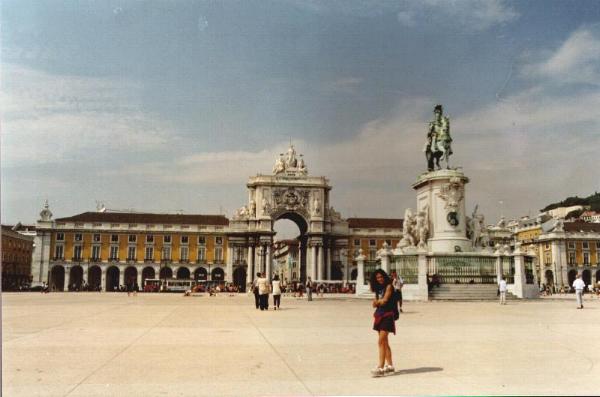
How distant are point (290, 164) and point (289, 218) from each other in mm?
9284

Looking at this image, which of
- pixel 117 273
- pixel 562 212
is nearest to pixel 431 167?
pixel 117 273

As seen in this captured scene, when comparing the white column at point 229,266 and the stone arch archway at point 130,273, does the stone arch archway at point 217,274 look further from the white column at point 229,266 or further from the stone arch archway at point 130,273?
the stone arch archway at point 130,273

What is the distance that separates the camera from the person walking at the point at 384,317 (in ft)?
25.7

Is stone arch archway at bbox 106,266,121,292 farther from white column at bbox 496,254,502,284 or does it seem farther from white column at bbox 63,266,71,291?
white column at bbox 496,254,502,284

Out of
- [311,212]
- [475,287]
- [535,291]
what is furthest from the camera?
[311,212]

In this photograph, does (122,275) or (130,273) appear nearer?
(122,275)

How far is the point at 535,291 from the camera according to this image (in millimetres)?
33688

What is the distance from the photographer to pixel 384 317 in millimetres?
8195

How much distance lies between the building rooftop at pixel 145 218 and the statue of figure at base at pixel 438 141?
65038 mm

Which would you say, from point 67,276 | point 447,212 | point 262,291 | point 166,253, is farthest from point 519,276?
point 67,276

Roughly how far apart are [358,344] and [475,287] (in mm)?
22133

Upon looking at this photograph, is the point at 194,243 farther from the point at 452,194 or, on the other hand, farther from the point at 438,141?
the point at 452,194

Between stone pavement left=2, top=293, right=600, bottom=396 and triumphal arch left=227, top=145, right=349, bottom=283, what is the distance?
7548 cm

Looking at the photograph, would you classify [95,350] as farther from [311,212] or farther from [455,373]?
[311,212]
